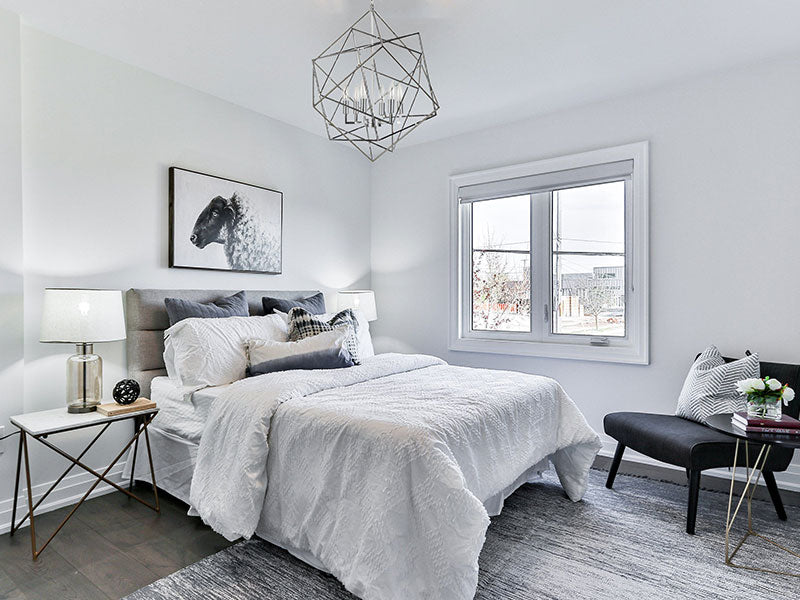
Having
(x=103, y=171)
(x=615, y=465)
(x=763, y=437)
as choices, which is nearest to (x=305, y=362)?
(x=103, y=171)

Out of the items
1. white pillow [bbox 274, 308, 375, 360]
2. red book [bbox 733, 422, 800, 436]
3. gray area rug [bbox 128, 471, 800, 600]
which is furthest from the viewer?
white pillow [bbox 274, 308, 375, 360]

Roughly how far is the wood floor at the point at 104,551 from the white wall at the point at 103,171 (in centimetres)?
29

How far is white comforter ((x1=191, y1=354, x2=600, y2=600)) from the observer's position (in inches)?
64.3

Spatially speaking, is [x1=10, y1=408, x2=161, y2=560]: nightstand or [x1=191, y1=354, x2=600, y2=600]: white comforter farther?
[x1=10, y1=408, x2=161, y2=560]: nightstand

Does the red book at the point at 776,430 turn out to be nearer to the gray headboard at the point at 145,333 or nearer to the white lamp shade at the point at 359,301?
the white lamp shade at the point at 359,301

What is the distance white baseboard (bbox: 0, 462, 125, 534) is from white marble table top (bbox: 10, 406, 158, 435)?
0.39 meters

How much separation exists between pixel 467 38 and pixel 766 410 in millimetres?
2323

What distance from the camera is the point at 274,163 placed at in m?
3.88

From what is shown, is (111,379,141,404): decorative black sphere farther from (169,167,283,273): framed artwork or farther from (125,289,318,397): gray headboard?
(169,167,283,273): framed artwork

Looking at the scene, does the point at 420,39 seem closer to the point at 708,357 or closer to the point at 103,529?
the point at 708,357

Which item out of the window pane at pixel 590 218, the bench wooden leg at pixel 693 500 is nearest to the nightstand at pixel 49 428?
the bench wooden leg at pixel 693 500

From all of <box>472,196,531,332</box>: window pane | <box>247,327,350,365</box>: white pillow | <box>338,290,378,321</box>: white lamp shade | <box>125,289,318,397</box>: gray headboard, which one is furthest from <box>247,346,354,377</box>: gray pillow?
<box>472,196,531,332</box>: window pane

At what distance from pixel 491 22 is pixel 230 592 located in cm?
285

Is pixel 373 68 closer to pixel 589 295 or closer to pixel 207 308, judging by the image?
pixel 207 308
